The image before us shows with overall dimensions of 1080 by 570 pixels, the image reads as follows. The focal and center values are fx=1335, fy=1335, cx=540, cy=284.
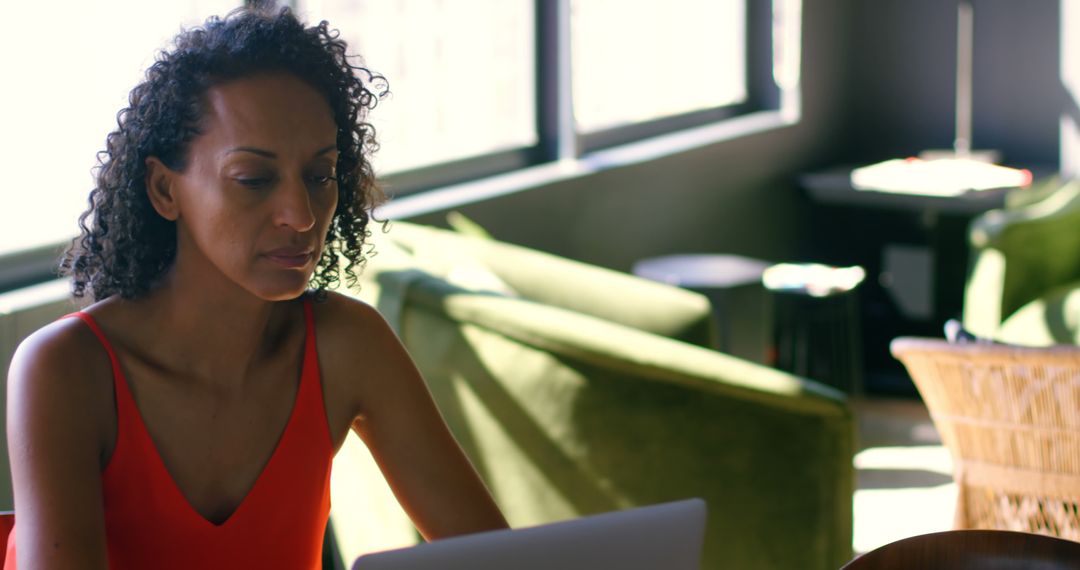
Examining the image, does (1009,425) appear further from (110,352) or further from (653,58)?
(653,58)

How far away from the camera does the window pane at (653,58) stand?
166 inches

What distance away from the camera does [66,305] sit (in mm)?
2432

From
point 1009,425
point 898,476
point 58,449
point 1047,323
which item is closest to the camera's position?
point 58,449

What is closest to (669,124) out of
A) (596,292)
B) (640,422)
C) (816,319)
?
(816,319)

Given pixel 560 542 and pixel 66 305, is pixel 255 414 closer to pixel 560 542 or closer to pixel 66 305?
pixel 560 542

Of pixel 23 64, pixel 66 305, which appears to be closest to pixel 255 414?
pixel 66 305

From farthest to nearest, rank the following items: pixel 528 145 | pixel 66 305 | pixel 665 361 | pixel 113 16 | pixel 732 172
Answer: pixel 732 172, pixel 528 145, pixel 113 16, pixel 66 305, pixel 665 361

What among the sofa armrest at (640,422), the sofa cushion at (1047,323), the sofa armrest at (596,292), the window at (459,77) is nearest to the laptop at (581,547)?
the window at (459,77)

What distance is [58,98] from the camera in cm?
258

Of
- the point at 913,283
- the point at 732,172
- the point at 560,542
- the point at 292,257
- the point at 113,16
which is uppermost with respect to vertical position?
the point at 113,16

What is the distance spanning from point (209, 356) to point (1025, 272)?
3275 mm

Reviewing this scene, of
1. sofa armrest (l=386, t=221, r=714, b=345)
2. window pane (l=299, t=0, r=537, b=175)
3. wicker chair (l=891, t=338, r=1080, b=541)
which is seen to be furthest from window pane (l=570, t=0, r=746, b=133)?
wicker chair (l=891, t=338, r=1080, b=541)

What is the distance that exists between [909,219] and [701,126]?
831 millimetres

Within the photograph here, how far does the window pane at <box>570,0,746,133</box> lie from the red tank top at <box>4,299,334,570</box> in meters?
2.72
